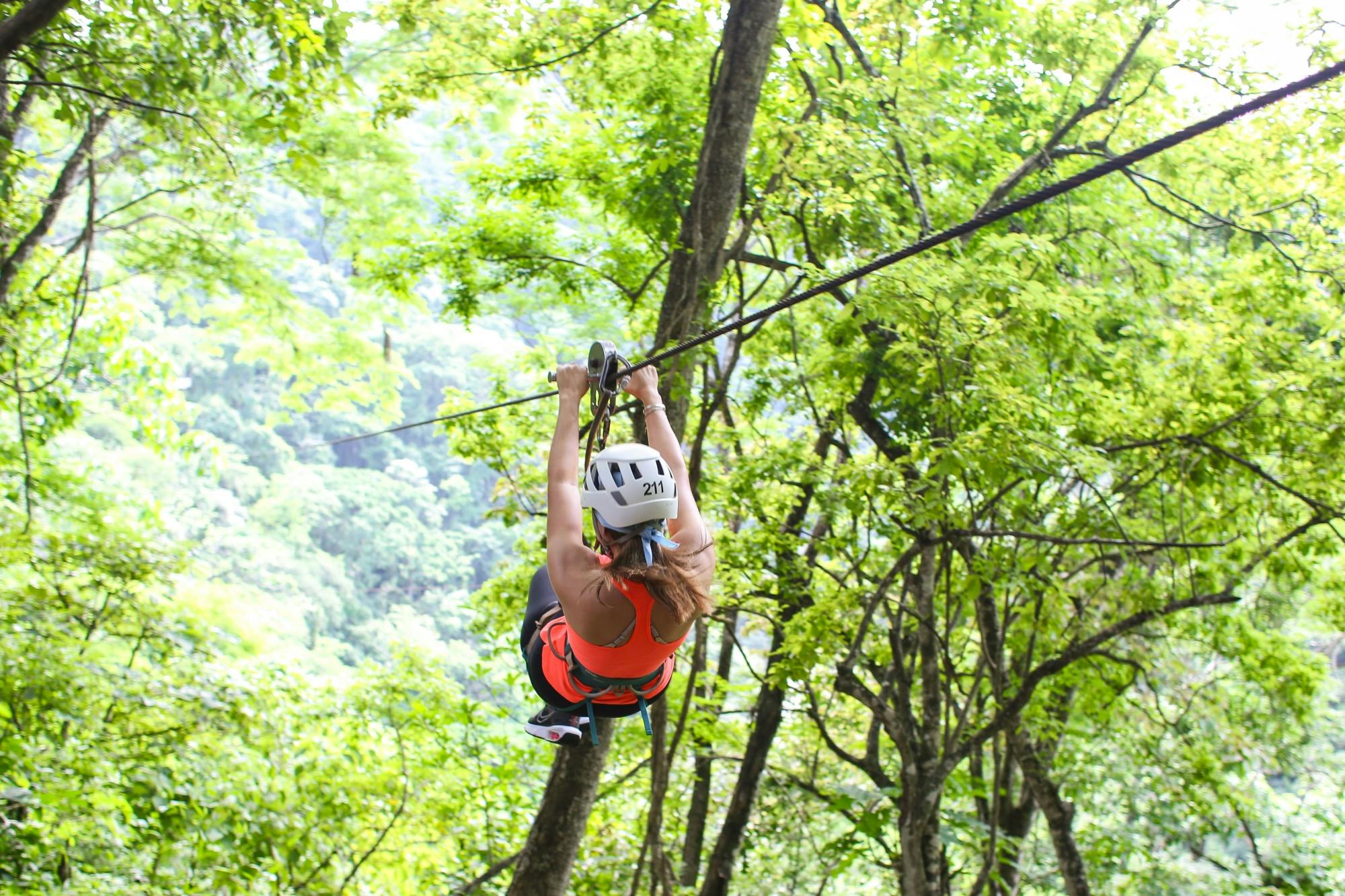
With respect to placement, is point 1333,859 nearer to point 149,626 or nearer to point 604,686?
point 604,686

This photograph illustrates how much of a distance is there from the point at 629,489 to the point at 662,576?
0.20 m

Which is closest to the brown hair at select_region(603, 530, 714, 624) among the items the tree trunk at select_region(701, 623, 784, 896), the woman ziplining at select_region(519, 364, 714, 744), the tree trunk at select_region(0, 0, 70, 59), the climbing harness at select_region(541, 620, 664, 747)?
the woman ziplining at select_region(519, 364, 714, 744)

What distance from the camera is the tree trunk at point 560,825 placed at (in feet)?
12.8

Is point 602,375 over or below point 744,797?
below

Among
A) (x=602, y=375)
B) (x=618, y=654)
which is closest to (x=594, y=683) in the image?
(x=618, y=654)

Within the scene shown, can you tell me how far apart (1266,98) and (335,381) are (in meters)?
10.3

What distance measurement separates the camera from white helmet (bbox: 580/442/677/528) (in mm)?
2057

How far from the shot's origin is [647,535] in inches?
82.7

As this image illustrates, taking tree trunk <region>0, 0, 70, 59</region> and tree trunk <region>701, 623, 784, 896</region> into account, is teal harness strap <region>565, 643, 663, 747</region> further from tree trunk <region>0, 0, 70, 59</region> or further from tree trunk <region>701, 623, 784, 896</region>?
tree trunk <region>701, 623, 784, 896</region>

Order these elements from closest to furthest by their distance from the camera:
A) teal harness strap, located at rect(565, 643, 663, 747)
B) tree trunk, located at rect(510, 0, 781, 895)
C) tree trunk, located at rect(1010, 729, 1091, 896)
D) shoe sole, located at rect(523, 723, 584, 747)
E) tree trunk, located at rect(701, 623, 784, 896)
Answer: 1. teal harness strap, located at rect(565, 643, 663, 747)
2. shoe sole, located at rect(523, 723, 584, 747)
3. tree trunk, located at rect(510, 0, 781, 895)
4. tree trunk, located at rect(1010, 729, 1091, 896)
5. tree trunk, located at rect(701, 623, 784, 896)

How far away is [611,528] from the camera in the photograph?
2.11 metres

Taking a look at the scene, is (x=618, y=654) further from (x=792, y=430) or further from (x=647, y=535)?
(x=792, y=430)

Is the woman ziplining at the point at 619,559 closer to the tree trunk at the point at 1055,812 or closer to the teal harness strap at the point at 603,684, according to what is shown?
the teal harness strap at the point at 603,684

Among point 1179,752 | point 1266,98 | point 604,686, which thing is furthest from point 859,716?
point 1266,98
